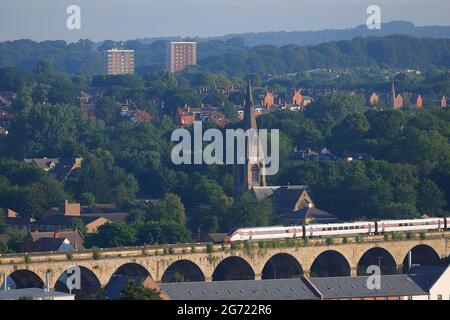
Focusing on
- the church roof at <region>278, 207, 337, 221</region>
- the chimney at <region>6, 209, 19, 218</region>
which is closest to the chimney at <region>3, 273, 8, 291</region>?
the church roof at <region>278, 207, 337, 221</region>

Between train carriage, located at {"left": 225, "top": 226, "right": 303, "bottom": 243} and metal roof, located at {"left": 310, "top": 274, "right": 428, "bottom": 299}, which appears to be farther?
train carriage, located at {"left": 225, "top": 226, "right": 303, "bottom": 243}

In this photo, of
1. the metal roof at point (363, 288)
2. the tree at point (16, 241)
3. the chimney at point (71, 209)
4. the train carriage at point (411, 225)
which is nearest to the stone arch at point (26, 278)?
the metal roof at point (363, 288)

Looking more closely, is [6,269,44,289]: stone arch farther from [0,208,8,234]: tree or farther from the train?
[0,208,8,234]: tree

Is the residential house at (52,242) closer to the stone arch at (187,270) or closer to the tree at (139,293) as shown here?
the stone arch at (187,270)

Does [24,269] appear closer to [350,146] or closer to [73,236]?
[73,236]

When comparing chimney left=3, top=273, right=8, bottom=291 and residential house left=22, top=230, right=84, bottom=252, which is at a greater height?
chimney left=3, top=273, right=8, bottom=291
